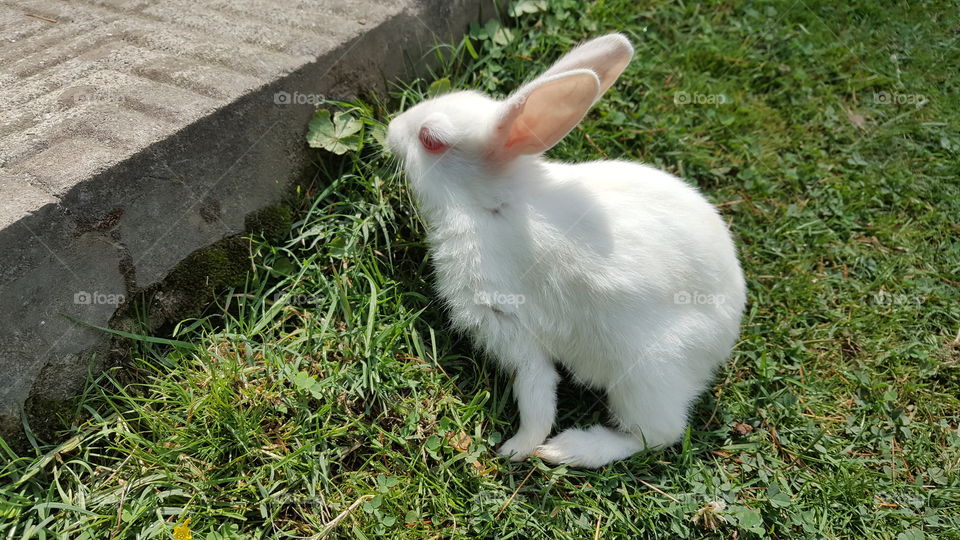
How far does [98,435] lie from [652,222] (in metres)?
2.41

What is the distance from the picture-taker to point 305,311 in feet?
11.0

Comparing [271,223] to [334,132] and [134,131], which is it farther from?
[134,131]

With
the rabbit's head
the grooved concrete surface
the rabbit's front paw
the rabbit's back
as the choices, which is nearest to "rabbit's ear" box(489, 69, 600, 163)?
the rabbit's head

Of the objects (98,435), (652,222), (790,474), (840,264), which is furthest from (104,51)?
(840,264)

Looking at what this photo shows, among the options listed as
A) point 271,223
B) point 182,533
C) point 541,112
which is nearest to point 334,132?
point 271,223

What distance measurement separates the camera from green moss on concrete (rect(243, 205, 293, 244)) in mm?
3344

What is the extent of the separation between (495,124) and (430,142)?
1.08ft

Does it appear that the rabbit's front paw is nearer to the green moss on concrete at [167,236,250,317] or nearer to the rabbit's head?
the rabbit's head

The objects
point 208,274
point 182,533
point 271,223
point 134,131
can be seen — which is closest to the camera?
point 182,533

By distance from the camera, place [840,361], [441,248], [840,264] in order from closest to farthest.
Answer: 1. [441,248]
2. [840,361]
3. [840,264]

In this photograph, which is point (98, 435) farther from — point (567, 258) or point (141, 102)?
point (567, 258)

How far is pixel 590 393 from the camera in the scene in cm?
346

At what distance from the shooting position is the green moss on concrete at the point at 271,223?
3.34 metres

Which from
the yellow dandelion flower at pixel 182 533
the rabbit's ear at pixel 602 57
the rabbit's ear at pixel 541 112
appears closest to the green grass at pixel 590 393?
the yellow dandelion flower at pixel 182 533
